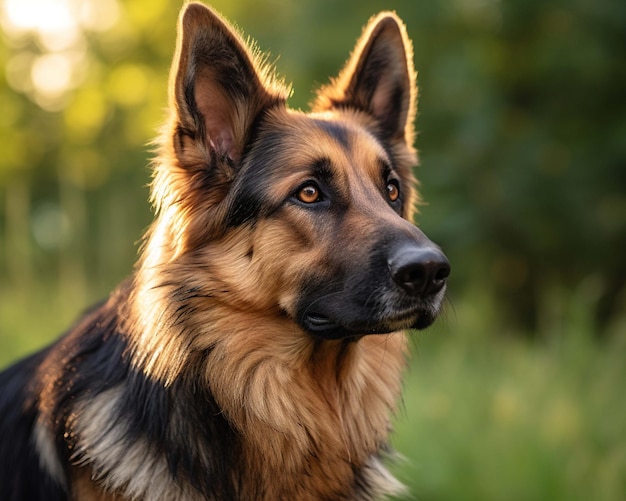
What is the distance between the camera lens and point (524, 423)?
5430mm

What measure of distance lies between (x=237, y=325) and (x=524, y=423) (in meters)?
2.89

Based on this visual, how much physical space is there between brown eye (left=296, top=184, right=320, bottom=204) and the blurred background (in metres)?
1.98

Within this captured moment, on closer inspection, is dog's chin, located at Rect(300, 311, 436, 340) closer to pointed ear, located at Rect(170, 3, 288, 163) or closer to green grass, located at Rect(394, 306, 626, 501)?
pointed ear, located at Rect(170, 3, 288, 163)

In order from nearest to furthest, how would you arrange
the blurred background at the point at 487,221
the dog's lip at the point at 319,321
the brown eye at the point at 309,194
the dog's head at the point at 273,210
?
1. the dog's head at the point at 273,210
2. the dog's lip at the point at 319,321
3. the brown eye at the point at 309,194
4. the blurred background at the point at 487,221

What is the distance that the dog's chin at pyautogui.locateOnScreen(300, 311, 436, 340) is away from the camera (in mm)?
3182

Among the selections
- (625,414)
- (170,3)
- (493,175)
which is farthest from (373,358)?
(170,3)

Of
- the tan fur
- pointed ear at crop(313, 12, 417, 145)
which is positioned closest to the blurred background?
pointed ear at crop(313, 12, 417, 145)

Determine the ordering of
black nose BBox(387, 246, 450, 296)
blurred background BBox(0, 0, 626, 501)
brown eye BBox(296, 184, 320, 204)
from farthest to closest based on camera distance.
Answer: blurred background BBox(0, 0, 626, 501)
brown eye BBox(296, 184, 320, 204)
black nose BBox(387, 246, 450, 296)

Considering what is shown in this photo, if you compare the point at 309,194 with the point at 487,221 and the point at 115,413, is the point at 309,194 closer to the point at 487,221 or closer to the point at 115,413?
the point at 115,413

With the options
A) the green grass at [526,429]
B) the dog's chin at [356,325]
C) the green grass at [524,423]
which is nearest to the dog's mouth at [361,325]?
the dog's chin at [356,325]

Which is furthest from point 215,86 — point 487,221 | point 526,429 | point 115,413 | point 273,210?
point 487,221

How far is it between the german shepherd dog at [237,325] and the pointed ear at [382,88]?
1.93 ft

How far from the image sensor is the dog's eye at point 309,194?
3.45 metres

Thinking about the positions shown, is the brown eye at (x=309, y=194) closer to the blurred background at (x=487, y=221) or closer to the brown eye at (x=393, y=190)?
the brown eye at (x=393, y=190)
